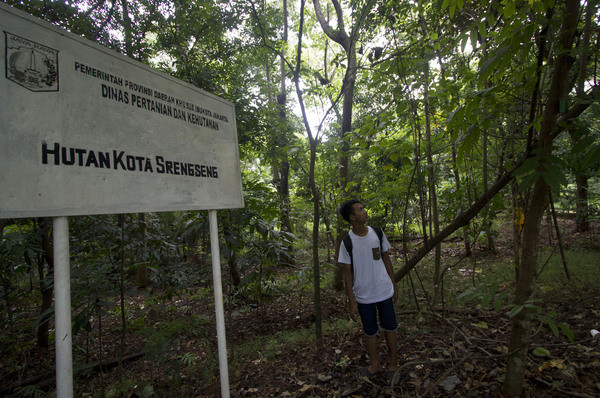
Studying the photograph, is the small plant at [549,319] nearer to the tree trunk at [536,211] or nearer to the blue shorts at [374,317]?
the tree trunk at [536,211]

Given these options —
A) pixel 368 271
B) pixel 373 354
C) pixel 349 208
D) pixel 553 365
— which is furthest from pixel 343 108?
pixel 553 365

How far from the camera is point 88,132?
1445 mm

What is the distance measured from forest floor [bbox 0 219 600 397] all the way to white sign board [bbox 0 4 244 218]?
5.40 feet

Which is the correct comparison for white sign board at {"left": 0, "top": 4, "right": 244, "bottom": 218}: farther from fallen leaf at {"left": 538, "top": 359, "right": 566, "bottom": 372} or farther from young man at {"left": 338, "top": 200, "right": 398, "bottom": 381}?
fallen leaf at {"left": 538, "top": 359, "right": 566, "bottom": 372}

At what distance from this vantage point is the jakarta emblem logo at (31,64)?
121 centimetres

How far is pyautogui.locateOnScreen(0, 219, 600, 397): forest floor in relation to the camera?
7.69ft

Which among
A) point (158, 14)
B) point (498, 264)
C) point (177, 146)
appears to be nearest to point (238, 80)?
point (158, 14)

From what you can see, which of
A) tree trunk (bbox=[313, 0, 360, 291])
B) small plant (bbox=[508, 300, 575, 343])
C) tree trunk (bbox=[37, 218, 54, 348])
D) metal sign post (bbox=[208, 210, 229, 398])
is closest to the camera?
small plant (bbox=[508, 300, 575, 343])

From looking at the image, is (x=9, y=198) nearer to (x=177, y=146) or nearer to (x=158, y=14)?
(x=177, y=146)

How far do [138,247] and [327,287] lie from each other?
386 cm

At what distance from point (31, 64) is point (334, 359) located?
3.48 meters

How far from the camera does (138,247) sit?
11.7 ft

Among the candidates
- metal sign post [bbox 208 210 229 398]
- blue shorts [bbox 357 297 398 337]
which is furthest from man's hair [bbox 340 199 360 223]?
metal sign post [bbox 208 210 229 398]

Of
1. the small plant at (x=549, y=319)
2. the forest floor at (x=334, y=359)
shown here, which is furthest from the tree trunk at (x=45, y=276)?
the small plant at (x=549, y=319)
